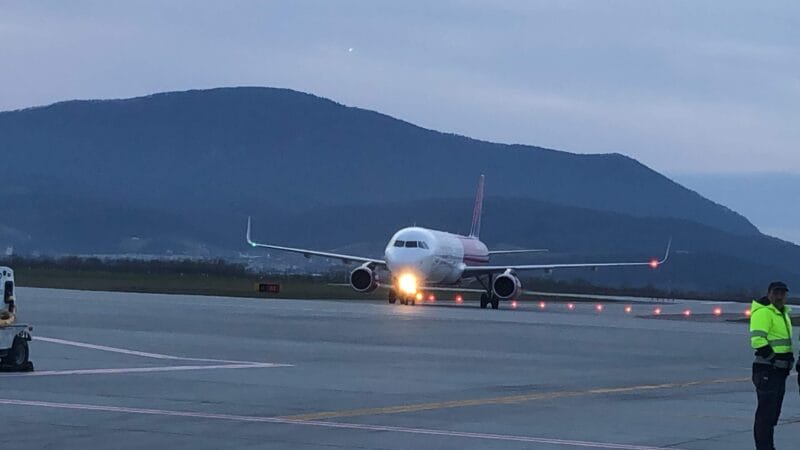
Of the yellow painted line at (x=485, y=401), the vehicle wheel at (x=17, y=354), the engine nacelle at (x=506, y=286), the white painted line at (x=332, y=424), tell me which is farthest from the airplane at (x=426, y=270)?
the white painted line at (x=332, y=424)

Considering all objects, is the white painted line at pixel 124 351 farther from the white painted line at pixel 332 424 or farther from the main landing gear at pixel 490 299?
the main landing gear at pixel 490 299

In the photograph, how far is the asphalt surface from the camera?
16031mm

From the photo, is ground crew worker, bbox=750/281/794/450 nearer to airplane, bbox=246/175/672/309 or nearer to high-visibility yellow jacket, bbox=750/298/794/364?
high-visibility yellow jacket, bbox=750/298/794/364

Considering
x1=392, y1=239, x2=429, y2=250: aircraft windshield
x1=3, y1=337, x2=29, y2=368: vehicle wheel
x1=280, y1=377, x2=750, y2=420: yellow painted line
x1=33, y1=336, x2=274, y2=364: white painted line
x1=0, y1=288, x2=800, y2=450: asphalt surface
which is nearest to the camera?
x1=0, y1=288, x2=800, y2=450: asphalt surface

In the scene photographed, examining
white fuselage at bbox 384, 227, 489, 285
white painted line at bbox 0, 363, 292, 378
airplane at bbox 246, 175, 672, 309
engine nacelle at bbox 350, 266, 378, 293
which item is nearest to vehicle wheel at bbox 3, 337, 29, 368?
white painted line at bbox 0, 363, 292, 378

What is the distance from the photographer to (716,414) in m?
19.4

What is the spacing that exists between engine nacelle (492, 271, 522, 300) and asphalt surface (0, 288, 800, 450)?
19.0 meters

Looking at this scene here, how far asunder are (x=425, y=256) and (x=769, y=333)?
1670 inches

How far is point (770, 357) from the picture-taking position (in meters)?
15.5

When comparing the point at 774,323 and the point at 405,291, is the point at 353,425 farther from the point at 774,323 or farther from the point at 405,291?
the point at 405,291

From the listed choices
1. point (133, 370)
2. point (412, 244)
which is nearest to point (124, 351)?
point (133, 370)

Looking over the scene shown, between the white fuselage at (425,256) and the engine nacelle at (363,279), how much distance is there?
1710 millimetres

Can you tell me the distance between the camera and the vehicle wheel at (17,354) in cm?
2192

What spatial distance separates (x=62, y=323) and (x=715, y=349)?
14631 millimetres
